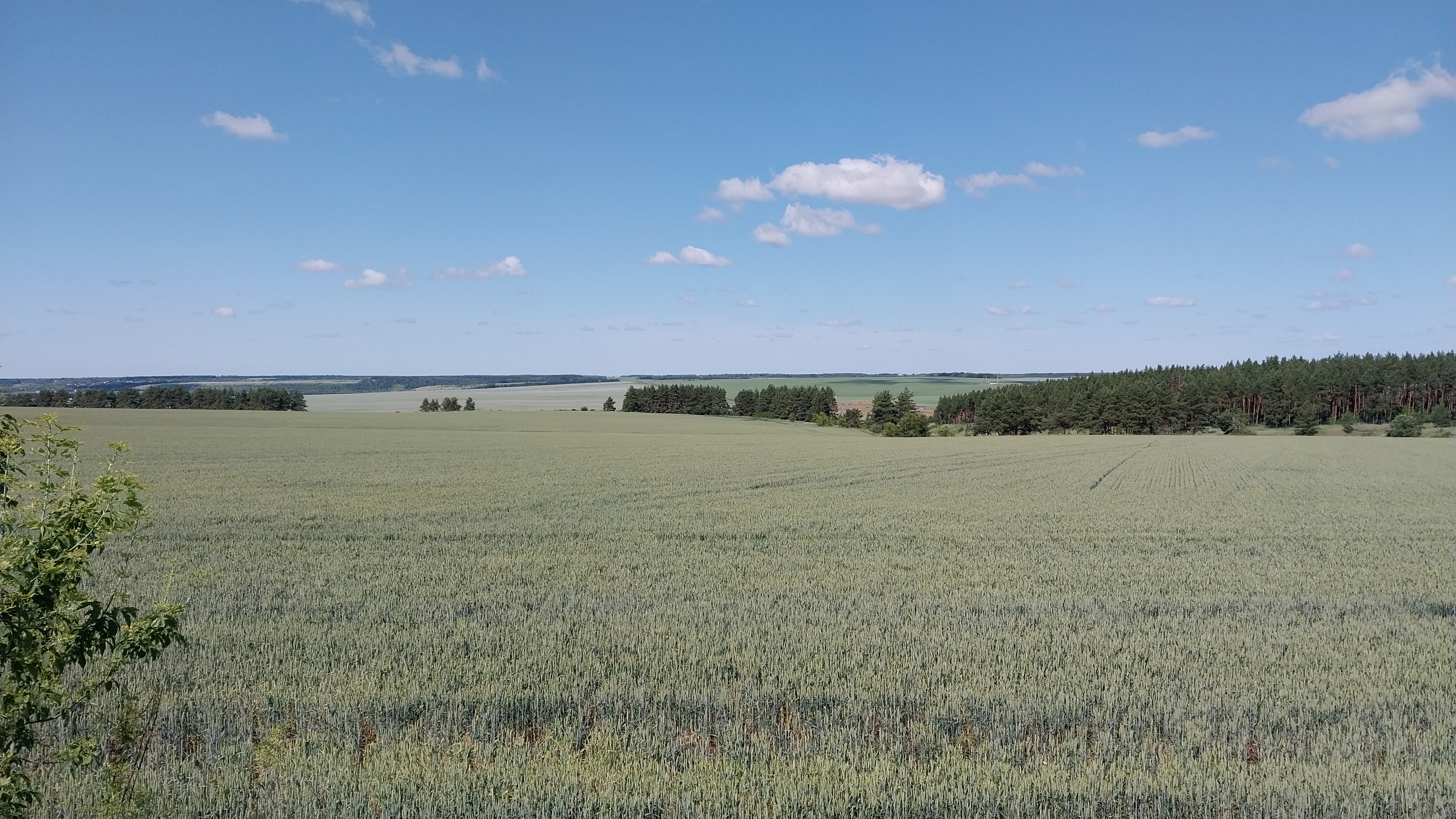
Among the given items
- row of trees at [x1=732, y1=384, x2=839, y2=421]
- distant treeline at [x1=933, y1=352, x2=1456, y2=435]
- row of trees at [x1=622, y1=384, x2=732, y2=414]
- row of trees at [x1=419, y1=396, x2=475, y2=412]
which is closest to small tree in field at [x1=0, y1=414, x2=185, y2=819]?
distant treeline at [x1=933, y1=352, x2=1456, y2=435]

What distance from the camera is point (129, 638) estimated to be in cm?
457

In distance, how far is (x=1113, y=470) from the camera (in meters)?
40.9

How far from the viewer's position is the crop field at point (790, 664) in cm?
624

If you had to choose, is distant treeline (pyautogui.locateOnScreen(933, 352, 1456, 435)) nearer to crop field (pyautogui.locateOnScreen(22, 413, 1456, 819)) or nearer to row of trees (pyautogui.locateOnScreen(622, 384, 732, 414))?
row of trees (pyautogui.locateOnScreen(622, 384, 732, 414))

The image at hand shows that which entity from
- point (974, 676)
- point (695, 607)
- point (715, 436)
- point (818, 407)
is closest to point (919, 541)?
point (695, 607)

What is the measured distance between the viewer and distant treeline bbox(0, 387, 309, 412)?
10156 cm

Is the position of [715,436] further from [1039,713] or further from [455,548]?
[1039,713]

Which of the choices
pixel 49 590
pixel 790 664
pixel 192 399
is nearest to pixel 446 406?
pixel 192 399

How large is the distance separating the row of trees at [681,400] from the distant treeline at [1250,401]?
46831 mm

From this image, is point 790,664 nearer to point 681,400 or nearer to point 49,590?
point 49,590

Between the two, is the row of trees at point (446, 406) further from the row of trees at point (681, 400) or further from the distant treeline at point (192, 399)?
the row of trees at point (681, 400)

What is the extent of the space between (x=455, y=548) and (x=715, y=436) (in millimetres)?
56274

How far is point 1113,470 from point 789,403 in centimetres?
10158

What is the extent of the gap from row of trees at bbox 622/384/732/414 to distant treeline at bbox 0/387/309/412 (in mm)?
52895
